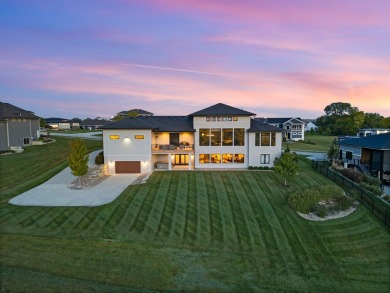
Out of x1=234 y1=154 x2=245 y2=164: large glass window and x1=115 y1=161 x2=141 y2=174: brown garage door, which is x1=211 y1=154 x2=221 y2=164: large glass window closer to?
x1=234 y1=154 x2=245 y2=164: large glass window

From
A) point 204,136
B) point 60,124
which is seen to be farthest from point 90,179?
point 60,124

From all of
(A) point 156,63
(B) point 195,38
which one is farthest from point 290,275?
(A) point 156,63

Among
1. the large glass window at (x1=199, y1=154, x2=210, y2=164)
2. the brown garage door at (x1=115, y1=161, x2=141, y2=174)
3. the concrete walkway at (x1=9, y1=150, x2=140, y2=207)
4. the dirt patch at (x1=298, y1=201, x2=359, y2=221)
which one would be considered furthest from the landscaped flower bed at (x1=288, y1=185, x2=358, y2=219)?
the brown garage door at (x1=115, y1=161, x2=141, y2=174)

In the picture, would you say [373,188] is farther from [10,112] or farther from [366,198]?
[10,112]

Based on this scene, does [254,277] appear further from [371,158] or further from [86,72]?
[86,72]

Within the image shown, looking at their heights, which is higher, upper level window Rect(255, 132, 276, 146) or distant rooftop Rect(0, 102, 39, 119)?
distant rooftop Rect(0, 102, 39, 119)

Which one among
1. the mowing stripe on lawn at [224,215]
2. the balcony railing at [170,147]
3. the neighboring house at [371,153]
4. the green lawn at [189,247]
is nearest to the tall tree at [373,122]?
the neighboring house at [371,153]
